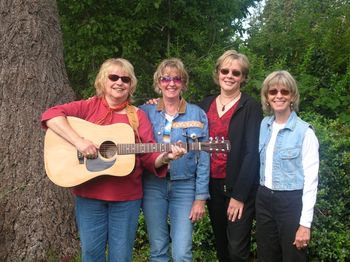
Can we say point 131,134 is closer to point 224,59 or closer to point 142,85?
point 224,59

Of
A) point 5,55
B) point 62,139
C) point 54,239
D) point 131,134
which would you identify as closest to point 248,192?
point 131,134

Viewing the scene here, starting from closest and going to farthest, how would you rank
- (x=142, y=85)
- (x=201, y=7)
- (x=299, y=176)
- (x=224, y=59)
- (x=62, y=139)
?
(x=299, y=176) < (x=62, y=139) < (x=224, y=59) < (x=142, y=85) < (x=201, y=7)

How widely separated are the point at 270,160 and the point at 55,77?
98.2 inches

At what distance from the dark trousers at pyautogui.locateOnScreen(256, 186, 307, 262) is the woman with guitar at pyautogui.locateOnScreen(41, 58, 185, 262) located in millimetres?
750

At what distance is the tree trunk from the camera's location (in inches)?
172

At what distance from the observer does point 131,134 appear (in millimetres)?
3309

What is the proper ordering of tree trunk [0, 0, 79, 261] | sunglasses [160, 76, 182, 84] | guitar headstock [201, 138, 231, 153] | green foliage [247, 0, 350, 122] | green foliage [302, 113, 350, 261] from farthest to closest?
green foliage [247, 0, 350, 122]
tree trunk [0, 0, 79, 261]
green foliage [302, 113, 350, 261]
sunglasses [160, 76, 182, 84]
guitar headstock [201, 138, 231, 153]

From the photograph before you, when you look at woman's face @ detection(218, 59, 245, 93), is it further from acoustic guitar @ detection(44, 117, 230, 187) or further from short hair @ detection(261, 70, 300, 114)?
acoustic guitar @ detection(44, 117, 230, 187)

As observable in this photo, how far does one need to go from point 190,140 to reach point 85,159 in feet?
2.58

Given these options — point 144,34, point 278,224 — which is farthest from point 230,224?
point 144,34

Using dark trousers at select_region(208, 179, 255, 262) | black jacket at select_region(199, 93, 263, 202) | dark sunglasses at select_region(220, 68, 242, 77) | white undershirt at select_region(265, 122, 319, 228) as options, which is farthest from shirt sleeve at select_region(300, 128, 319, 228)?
dark sunglasses at select_region(220, 68, 242, 77)

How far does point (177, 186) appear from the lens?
346 centimetres

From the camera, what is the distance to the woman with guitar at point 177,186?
341cm

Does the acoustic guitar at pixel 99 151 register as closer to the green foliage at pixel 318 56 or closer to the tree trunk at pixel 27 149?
the tree trunk at pixel 27 149
